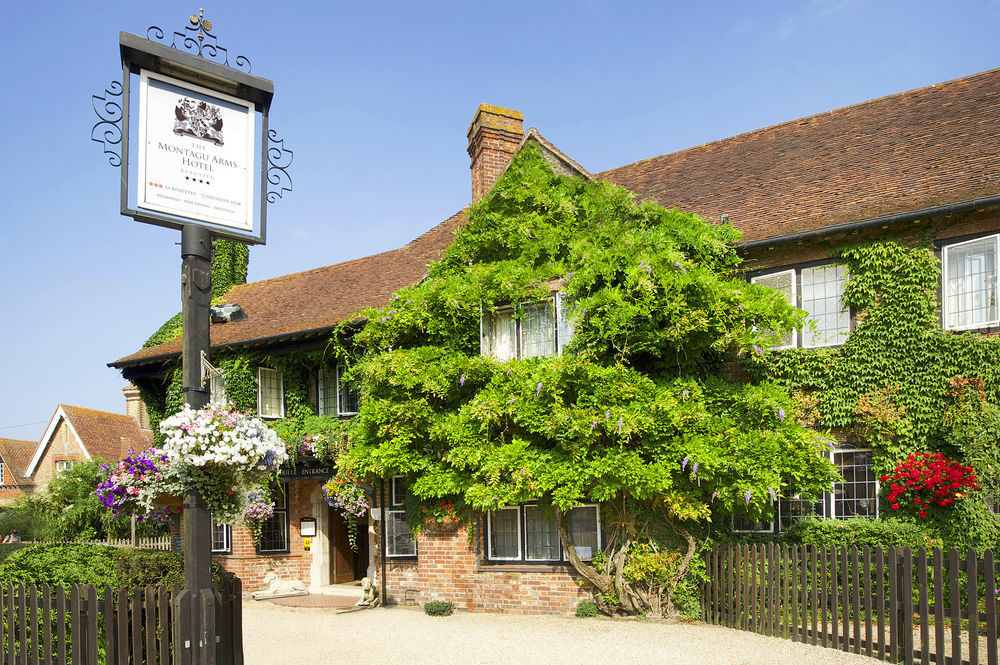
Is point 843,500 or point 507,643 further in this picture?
point 843,500

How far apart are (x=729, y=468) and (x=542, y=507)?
3.15 meters

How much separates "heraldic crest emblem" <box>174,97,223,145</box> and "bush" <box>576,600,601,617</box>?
914 centimetres

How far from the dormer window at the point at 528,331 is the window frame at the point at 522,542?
104 inches

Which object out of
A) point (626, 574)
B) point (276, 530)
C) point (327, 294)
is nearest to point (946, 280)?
point (626, 574)

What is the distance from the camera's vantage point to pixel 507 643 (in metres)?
10.9

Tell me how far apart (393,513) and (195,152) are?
10.2 m

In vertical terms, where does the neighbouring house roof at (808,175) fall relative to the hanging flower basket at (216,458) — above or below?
above

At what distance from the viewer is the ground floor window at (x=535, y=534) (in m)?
13.3

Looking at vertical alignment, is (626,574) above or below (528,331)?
below

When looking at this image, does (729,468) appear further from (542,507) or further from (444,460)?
(444,460)

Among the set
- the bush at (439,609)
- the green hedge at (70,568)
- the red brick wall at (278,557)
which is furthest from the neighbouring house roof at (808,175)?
the green hedge at (70,568)

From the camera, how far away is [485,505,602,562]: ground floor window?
43.8ft

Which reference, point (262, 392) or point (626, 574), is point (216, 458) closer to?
point (626, 574)

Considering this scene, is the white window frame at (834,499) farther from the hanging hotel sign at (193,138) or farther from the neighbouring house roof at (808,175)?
the hanging hotel sign at (193,138)
